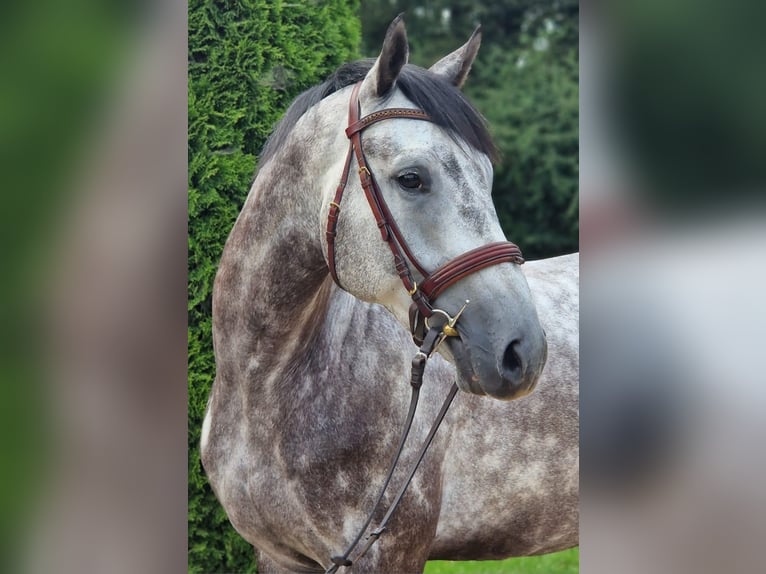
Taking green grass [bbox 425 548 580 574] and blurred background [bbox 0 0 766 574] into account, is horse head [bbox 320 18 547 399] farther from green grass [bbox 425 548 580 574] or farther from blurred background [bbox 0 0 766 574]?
green grass [bbox 425 548 580 574]

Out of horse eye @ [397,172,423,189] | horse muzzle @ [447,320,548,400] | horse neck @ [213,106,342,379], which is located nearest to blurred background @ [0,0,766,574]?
horse muzzle @ [447,320,548,400]

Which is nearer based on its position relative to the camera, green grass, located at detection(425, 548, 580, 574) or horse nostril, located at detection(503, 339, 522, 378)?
horse nostril, located at detection(503, 339, 522, 378)

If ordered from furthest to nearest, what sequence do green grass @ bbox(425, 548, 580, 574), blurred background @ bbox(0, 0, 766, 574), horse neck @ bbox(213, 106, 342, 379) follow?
green grass @ bbox(425, 548, 580, 574)
horse neck @ bbox(213, 106, 342, 379)
blurred background @ bbox(0, 0, 766, 574)

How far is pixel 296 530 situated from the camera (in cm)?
228

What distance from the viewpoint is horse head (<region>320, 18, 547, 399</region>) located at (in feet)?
5.95

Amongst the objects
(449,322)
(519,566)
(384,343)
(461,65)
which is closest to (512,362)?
(449,322)

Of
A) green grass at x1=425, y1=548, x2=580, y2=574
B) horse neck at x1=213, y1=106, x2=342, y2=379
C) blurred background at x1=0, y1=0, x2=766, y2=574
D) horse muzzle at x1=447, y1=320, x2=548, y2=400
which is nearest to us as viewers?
blurred background at x1=0, y1=0, x2=766, y2=574
